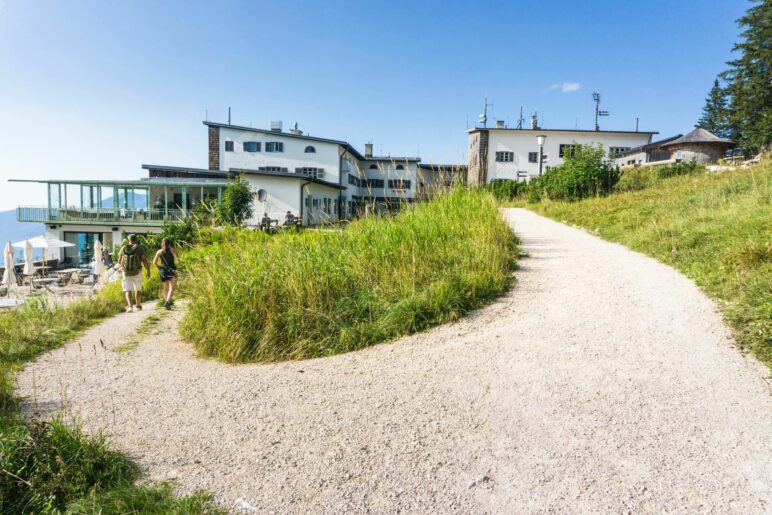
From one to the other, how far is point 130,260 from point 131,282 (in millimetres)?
478

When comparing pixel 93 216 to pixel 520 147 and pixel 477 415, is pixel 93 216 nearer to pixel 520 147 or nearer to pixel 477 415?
pixel 520 147

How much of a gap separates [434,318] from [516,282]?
2.04 m

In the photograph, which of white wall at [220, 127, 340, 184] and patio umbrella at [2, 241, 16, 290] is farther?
white wall at [220, 127, 340, 184]

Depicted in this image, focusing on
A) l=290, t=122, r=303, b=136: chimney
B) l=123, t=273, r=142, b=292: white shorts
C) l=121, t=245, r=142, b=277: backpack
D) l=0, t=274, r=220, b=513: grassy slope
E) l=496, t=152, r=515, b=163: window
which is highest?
l=290, t=122, r=303, b=136: chimney

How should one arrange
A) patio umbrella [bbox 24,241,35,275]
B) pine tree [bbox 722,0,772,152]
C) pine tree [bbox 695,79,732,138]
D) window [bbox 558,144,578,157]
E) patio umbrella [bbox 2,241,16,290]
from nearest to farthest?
patio umbrella [bbox 2,241,16,290]
patio umbrella [bbox 24,241,35,275]
window [bbox 558,144,578,157]
pine tree [bbox 722,0,772,152]
pine tree [bbox 695,79,732,138]

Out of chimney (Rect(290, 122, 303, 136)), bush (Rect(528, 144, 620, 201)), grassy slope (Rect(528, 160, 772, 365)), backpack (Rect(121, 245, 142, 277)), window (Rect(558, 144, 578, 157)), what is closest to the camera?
grassy slope (Rect(528, 160, 772, 365))

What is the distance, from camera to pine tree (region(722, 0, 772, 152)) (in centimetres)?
3716

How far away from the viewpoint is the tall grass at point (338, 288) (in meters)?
5.93

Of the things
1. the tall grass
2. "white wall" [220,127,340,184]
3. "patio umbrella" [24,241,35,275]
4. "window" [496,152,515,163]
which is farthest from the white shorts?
"window" [496,152,515,163]

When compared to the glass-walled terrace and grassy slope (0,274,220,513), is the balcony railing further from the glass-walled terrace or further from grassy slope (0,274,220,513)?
grassy slope (0,274,220,513)

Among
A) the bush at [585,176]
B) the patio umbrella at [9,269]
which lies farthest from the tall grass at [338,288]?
the bush at [585,176]

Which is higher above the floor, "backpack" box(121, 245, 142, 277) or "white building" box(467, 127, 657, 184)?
"white building" box(467, 127, 657, 184)

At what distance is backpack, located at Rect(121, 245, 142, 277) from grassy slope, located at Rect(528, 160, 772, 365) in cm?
1019

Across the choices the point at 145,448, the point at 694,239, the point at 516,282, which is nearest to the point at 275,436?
the point at 145,448
